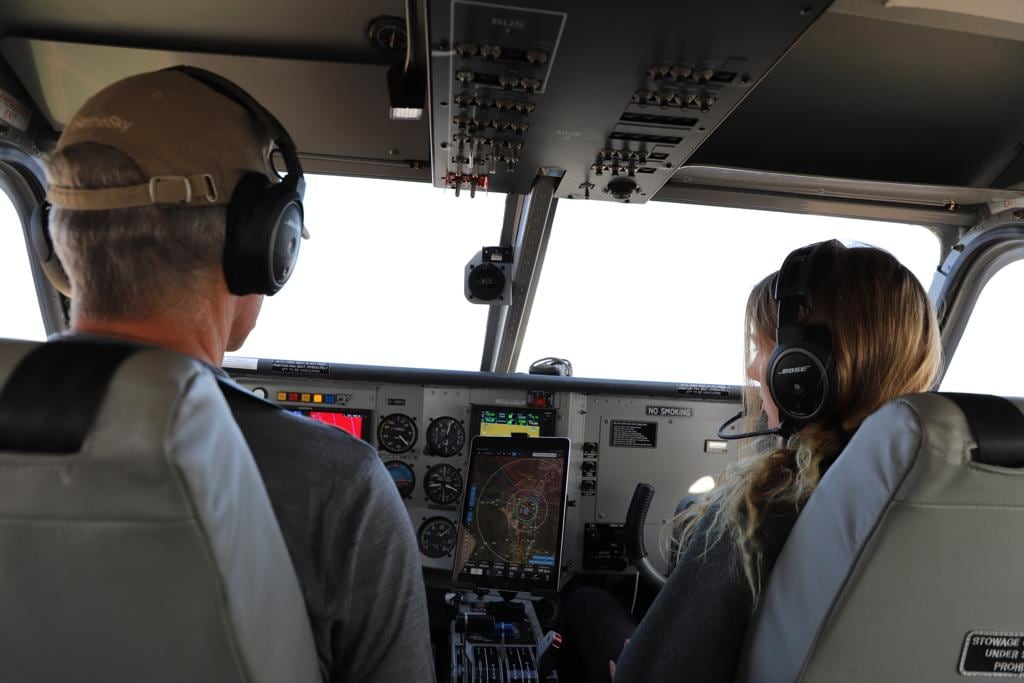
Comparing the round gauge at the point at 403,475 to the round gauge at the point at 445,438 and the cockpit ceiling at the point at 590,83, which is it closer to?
the round gauge at the point at 445,438

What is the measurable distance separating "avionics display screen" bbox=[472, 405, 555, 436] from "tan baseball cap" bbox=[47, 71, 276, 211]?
1833 mm

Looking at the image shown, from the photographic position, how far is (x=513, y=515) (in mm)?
2418

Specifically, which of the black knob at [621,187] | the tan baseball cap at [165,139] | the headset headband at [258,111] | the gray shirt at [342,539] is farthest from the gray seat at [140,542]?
the black knob at [621,187]

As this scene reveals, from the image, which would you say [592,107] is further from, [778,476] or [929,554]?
[929,554]

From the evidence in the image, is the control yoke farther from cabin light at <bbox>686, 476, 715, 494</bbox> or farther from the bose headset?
the bose headset

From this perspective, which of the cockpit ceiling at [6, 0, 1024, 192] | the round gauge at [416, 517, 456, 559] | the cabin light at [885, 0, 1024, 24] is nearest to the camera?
the cabin light at [885, 0, 1024, 24]

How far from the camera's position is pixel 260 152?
1039 millimetres

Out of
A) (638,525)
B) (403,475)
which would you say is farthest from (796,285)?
(403,475)

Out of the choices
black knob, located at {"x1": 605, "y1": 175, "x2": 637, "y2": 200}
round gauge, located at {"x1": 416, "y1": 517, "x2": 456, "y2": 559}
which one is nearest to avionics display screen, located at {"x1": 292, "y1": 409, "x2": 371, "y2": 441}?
round gauge, located at {"x1": 416, "y1": 517, "x2": 456, "y2": 559}

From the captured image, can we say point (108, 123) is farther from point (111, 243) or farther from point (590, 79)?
point (590, 79)

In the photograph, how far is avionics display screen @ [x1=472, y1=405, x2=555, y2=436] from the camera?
8.95ft

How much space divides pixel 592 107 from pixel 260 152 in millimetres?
792

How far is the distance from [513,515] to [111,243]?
1789 mm

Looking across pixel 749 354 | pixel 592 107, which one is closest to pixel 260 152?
pixel 592 107
